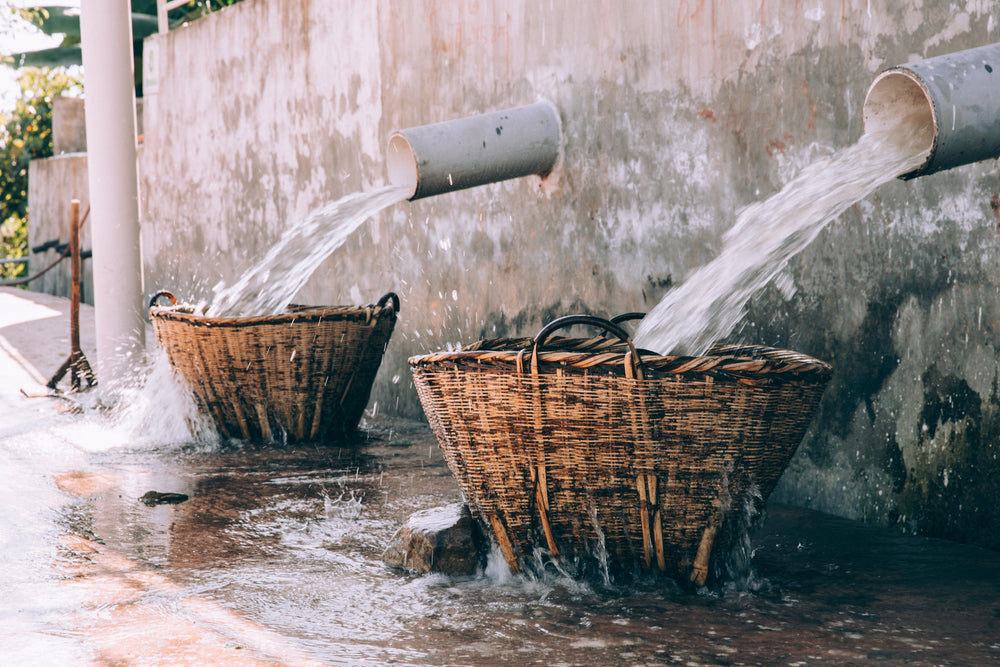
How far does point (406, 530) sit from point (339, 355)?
1749 millimetres

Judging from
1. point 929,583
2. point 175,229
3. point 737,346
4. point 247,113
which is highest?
point 247,113

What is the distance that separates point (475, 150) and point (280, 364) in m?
1.20

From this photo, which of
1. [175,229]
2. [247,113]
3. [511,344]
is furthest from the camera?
[175,229]

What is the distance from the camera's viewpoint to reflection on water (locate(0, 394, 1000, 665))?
1.95 m

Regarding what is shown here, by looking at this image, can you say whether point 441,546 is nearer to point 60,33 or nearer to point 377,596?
point 377,596

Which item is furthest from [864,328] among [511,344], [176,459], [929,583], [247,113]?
[247,113]

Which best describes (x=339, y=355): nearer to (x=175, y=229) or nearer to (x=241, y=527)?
(x=241, y=527)

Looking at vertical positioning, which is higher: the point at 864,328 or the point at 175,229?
the point at 175,229

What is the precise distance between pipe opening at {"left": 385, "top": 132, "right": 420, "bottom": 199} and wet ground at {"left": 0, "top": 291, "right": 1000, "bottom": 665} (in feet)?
3.73

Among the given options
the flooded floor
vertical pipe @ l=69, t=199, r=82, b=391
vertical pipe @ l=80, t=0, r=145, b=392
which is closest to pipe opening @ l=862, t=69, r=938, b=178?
the flooded floor

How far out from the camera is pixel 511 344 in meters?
2.79

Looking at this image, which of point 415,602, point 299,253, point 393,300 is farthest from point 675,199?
point 299,253

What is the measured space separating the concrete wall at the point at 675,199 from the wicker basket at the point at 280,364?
0.61 meters

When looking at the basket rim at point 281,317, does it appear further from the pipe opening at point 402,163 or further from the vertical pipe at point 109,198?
the vertical pipe at point 109,198
